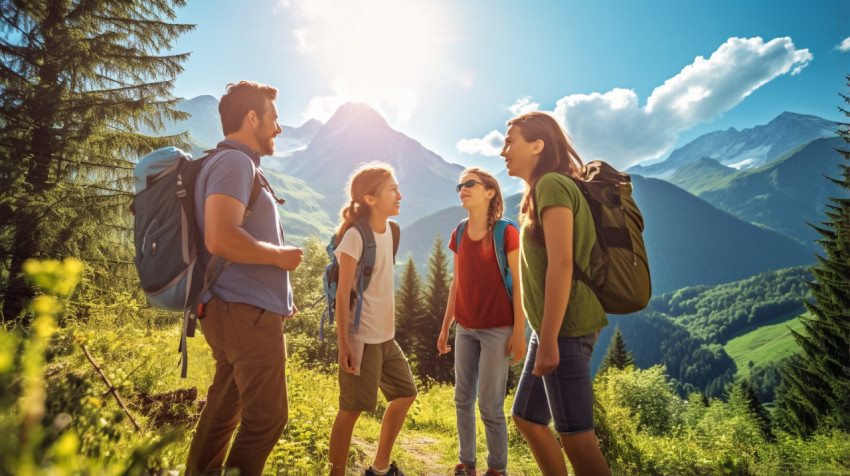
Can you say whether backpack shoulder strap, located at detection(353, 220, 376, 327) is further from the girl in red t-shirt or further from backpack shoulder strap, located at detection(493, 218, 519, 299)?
backpack shoulder strap, located at detection(493, 218, 519, 299)

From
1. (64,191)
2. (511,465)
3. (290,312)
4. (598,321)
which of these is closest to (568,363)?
(598,321)

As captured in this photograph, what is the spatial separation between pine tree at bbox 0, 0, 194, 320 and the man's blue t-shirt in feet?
30.3

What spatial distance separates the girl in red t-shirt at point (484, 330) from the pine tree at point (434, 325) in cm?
2713

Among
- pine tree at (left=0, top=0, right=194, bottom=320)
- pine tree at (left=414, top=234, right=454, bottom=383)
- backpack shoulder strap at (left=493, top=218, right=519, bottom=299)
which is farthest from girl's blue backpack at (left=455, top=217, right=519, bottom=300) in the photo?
pine tree at (left=414, top=234, right=454, bottom=383)

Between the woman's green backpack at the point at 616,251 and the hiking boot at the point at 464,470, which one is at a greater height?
the woman's green backpack at the point at 616,251

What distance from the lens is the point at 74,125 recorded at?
1029 cm

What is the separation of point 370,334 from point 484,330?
102 centimetres

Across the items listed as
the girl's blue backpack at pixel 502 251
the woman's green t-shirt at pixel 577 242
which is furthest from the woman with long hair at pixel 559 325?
the girl's blue backpack at pixel 502 251

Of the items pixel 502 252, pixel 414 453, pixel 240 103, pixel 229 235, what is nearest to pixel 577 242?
pixel 502 252

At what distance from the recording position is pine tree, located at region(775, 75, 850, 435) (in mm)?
24516

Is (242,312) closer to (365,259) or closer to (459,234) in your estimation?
(365,259)

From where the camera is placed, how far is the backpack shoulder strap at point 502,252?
11.8 feet

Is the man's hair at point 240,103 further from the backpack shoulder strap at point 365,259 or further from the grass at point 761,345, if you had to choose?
the grass at point 761,345

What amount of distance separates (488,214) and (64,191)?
37.3 feet
